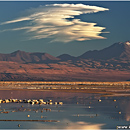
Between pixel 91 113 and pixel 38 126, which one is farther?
pixel 91 113

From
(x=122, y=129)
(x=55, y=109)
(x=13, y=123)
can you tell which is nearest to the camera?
(x=122, y=129)

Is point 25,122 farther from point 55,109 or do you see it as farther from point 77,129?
point 55,109

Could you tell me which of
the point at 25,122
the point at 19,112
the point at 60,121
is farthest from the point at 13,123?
the point at 19,112

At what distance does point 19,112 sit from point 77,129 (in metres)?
14.3

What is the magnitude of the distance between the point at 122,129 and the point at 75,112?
14.5 meters

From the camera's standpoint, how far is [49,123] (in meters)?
40.1

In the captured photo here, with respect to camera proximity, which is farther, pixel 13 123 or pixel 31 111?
pixel 31 111

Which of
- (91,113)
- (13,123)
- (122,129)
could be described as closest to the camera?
(122,129)

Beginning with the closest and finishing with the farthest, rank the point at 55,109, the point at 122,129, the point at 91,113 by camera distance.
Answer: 1. the point at 122,129
2. the point at 91,113
3. the point at 55,109

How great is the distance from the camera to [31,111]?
164 ft

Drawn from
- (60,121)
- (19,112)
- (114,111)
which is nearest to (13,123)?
(60,121)

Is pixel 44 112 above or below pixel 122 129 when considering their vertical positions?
above

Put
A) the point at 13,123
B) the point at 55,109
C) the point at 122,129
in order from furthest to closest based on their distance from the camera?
the point at 55,109 < the point at 13,123 < the point at 122,129

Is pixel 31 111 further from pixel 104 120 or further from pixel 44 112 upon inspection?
pixel 104 120
